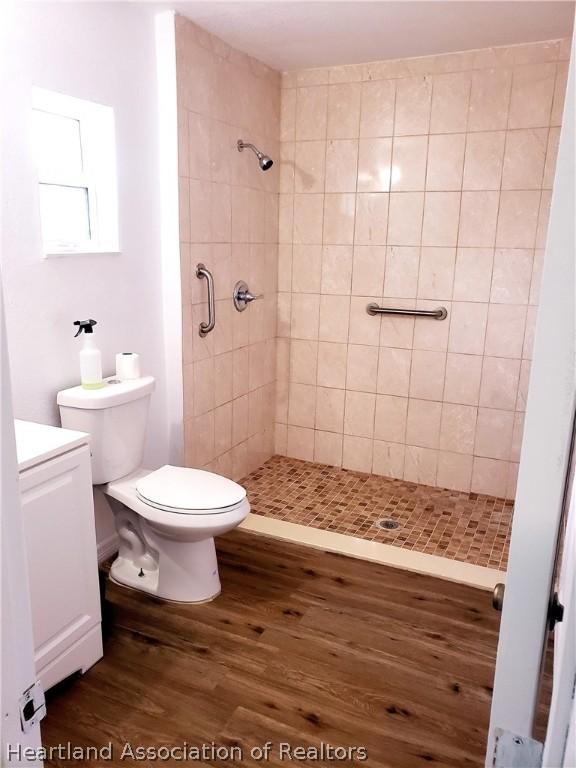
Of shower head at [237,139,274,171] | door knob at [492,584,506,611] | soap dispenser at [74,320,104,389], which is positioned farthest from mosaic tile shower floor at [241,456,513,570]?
door knob at [492,584,506,611]

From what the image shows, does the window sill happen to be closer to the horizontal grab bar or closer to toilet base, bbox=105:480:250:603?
toilet base, bbox=105:480:250:603

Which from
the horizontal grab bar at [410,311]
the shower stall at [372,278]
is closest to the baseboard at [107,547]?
the shower stall at [372,278]

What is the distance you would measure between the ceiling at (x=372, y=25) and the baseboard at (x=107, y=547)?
7.02 feet

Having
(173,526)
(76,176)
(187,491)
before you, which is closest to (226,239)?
(76,176)

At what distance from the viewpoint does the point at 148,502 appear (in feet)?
6.98

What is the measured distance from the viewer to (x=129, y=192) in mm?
2422

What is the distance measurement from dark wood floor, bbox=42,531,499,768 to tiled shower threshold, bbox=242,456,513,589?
5.8 inches

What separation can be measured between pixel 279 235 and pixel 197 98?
3.28 feet

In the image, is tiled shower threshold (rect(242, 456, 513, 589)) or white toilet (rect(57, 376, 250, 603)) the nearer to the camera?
white toilet (rect(57, 376, 250, 603))

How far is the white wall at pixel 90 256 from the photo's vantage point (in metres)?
1.93

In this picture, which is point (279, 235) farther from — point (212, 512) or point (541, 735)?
point (541, 735)

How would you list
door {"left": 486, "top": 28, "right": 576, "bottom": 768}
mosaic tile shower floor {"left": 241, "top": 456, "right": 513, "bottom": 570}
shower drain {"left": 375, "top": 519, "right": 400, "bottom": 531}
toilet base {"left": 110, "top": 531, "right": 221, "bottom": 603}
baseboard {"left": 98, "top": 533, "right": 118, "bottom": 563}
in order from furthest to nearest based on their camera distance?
1. shower drain {"left": 375, "top": 519, "right": 400, "bottom": 531}
2. mosaic tile shower floor {"left": 241, "top": 456, "right": 513, "bottom": 570}
3. baseboard {"left": 98, "top": 533, "right": 118, "bottom": 563}
4. toilet base {"left": 110, "top": 531, "right": 221, "bottom": 603}
5. door {"left": 486, "top": 28, "right": 576, "bottom": 768}

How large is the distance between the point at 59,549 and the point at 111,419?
551 millimetres

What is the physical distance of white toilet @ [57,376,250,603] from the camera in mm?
2092
